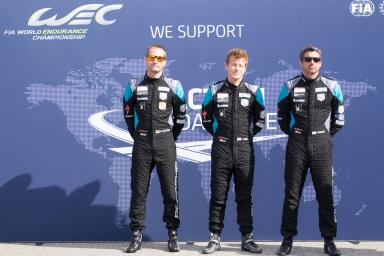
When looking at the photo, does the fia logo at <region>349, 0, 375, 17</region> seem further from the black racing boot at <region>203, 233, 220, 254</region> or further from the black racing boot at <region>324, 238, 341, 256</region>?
the black racing boot at <region>203, 233, 220, 254</region>

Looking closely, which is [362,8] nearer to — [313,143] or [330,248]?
[313,143]

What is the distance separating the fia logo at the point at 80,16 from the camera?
4566mm

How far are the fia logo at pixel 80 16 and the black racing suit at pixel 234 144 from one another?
1.37 metres

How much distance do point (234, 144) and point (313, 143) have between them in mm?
651

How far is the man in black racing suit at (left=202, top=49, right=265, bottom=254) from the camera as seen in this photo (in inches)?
157

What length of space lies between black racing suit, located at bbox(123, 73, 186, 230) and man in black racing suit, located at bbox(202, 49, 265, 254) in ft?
1.09

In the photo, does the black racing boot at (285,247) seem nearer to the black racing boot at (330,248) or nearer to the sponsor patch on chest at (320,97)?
the black racing boot at (330,248)

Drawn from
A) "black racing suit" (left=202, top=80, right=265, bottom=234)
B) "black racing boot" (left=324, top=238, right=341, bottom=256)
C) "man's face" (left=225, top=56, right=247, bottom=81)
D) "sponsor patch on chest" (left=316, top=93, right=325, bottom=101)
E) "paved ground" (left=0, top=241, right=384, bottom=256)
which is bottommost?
"paved ground" (left=0, top=241, right=384, bottom=256)

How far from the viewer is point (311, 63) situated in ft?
12.8

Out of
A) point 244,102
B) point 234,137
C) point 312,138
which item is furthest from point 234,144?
point 312,138

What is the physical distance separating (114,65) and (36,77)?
30.0 inches

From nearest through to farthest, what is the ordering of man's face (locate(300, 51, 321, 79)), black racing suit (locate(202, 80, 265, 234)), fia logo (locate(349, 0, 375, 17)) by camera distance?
man's face (locate(300, 51, 321, 79)) < black racing suit (locate(202, 80, 265, 234)) < fia logo (locate(349, 0, 375, 17))

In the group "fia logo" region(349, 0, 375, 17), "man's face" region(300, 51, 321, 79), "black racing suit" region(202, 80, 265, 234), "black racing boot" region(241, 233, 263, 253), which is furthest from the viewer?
"fia logo" region(349, 0, 375, 17)

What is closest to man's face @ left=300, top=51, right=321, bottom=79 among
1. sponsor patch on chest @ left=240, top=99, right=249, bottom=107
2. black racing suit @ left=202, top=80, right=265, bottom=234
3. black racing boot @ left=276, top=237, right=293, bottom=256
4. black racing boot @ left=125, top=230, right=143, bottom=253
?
black racing suit @ left=202, top=80, right=265, bottom=234
